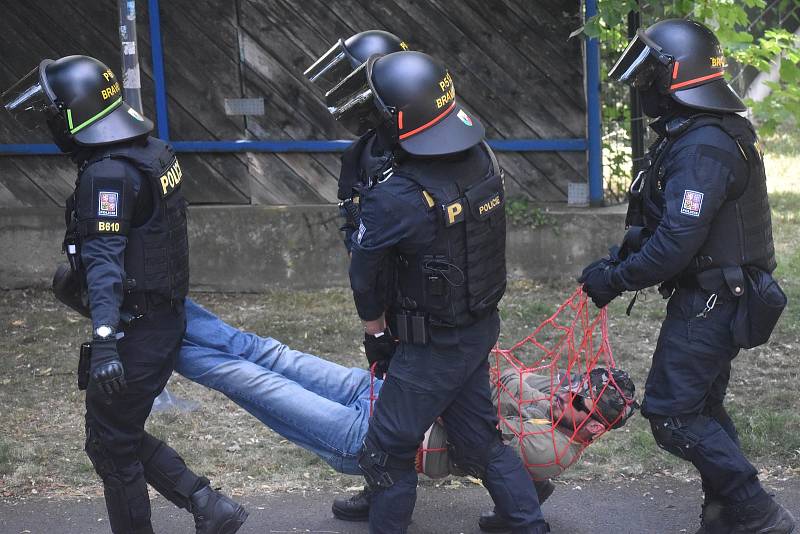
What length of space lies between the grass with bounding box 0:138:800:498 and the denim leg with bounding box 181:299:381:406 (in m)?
0.78

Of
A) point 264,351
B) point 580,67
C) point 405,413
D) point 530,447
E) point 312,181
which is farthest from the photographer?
point 312,181

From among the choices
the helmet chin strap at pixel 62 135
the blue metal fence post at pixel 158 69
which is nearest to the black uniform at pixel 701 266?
the helmet chin strap at pixel 62 135

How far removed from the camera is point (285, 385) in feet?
13.7

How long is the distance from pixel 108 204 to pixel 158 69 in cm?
435

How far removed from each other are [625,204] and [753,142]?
154 inches

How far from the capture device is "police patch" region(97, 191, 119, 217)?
3812mm

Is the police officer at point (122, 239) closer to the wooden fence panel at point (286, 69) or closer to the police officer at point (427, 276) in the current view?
the police officer at point (427, 276)

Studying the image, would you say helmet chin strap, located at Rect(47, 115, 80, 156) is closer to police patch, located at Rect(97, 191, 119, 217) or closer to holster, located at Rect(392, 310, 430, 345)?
police patch, located at Rect(97, 191, 119, 217)

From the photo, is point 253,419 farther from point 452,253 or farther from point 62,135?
point 452,253

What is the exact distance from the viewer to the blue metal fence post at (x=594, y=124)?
24.2 ft

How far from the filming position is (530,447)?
4102 mm

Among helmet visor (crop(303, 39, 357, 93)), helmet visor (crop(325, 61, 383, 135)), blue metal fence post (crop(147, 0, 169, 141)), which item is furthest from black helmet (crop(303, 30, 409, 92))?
blue metal fence post (crop(147, 0, 169, 141))

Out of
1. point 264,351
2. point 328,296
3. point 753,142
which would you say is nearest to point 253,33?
point 328,296

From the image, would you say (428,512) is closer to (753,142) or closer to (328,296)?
(753,142)
